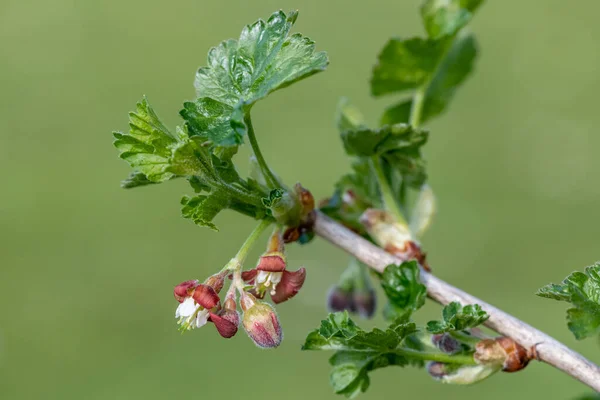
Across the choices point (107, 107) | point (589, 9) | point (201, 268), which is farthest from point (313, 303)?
point (589, 9)

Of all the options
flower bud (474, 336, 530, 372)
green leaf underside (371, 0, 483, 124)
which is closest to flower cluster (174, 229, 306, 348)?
flower bud (474, 336, 530, 372)

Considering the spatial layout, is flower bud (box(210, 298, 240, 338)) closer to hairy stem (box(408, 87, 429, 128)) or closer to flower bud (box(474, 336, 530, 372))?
flower bud (box(474, 336, 530, 372))

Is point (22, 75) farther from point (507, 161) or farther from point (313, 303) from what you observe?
point (507, 161)

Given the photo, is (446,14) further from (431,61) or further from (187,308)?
(187,308)

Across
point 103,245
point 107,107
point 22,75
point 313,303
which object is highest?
point 22,75

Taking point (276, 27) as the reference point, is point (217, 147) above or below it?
below

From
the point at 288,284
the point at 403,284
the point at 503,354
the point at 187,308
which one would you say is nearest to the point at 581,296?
the point at 503,354
